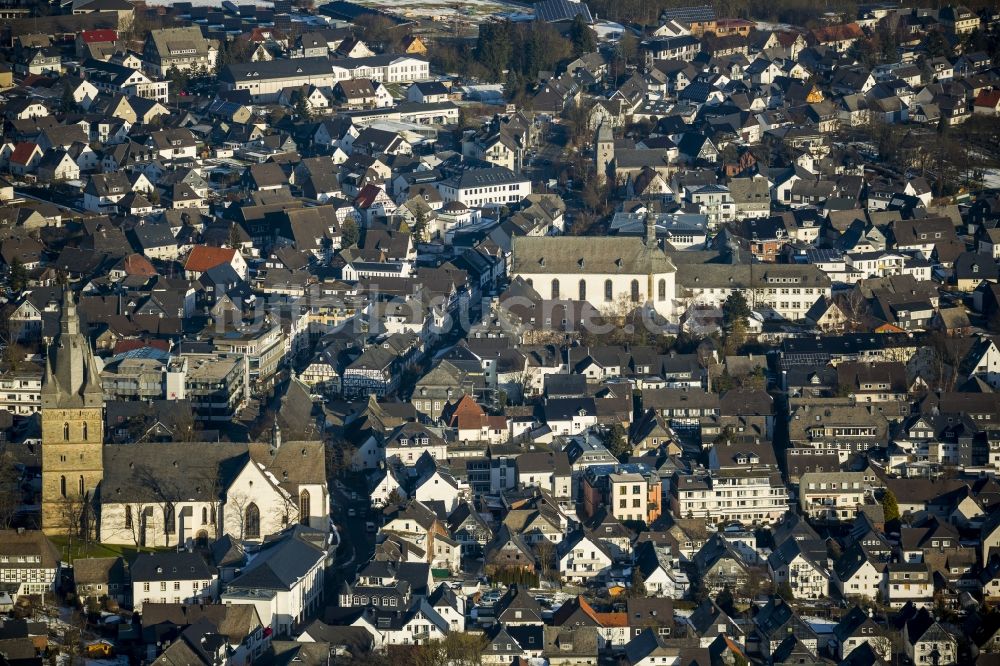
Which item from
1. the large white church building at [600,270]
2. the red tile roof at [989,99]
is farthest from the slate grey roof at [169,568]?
the red tile roof at [989,99]

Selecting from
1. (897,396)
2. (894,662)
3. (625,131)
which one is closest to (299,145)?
(625,131)

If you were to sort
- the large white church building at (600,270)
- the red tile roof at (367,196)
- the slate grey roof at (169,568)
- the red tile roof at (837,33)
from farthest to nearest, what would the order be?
the red tile roof at (837,33) → the red tile roof at (367,196) → the large white church building at (600,270) → the slate grey roof at (169,568)

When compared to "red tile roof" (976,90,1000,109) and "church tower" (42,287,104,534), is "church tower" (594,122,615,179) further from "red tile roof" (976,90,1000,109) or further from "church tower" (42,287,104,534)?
"church tower" (42,287,104,534)

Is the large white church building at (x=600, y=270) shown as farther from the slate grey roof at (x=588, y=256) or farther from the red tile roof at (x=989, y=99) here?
the red tile roof at (x=989, y=99)

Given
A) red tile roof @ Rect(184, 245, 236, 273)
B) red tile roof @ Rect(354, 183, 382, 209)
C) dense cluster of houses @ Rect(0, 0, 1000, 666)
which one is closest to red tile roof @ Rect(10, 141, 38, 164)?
dense cluster of houses @ Rect(0, 0, 1000, 666)

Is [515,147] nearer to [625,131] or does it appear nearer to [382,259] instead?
[625,131]
